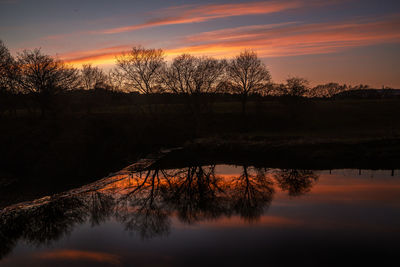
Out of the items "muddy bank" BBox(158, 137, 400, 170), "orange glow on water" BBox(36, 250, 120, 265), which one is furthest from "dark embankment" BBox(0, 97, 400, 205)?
"orange glow on water" BBox(36, 250, 120, 265)

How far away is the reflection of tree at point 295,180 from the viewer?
2133cm

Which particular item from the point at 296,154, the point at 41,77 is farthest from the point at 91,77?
the point at 296,154

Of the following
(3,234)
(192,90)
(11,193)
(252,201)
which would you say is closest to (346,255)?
(252,201)

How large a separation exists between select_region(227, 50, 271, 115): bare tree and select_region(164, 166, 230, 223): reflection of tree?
30074 mm

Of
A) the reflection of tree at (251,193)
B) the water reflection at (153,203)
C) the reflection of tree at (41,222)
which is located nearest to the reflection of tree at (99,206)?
the water reflection at (153,203)

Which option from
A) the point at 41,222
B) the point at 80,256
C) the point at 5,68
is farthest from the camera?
the point at 5,68

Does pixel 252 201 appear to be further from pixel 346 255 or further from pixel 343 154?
pixel 343 154

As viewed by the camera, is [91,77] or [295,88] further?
[91,77]

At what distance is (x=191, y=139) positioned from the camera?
46.8m

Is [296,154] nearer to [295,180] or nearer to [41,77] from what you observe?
[295,180]

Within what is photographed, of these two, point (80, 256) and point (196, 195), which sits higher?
point (196, 195)

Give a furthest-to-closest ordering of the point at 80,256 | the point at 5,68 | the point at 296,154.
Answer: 1. the point at 5,68
2. the point at 296,154
3. the point at 80,256

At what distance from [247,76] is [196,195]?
3942 centimetres

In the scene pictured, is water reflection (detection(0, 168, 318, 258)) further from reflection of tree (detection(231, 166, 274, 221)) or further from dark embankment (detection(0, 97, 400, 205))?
dark embankment (detection(0, 97, 400, 205))
